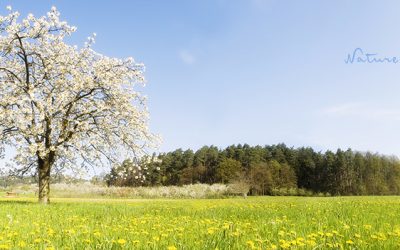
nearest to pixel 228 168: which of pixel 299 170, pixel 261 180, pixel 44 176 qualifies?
pixel 261 180

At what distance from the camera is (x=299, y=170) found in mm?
103562

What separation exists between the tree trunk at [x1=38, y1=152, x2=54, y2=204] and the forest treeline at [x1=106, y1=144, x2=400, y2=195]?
204 ft

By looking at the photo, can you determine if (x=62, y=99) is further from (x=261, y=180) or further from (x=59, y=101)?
(x=261, y=180)

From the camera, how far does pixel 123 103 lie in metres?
22.2

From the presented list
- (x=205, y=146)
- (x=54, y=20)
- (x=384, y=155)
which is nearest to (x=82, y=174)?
(x=54, y=20)

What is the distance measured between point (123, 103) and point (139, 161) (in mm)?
4057

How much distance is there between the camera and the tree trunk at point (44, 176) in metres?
20.9

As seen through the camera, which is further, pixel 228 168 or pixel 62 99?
pixel 228 168

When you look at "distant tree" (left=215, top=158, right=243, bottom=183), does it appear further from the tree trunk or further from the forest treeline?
the tree trunk

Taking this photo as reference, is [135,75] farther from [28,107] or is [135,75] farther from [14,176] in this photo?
[14,176]

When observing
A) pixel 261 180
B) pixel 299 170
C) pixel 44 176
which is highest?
pixel 299 170

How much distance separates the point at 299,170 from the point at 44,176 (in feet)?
298

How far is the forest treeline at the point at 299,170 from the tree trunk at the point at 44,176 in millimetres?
62115

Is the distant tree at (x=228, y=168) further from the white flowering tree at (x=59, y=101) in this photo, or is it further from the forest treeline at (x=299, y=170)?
the white flowering tree at (x=59, y=101)
